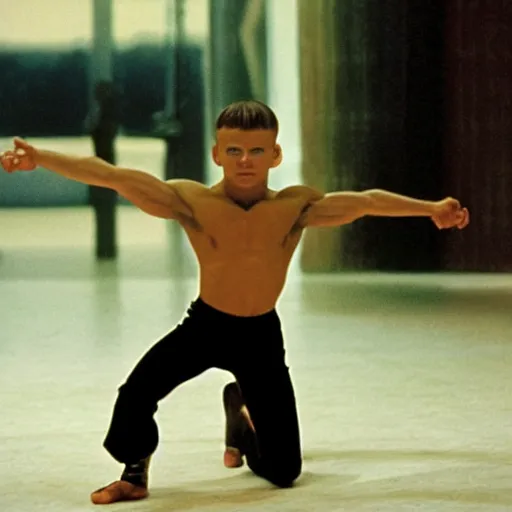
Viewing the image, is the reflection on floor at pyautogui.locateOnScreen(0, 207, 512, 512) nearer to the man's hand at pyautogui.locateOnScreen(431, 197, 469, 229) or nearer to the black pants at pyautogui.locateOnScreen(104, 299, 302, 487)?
the black pants at pyautogui.locateOnScreen(104, 299, 302, 487)

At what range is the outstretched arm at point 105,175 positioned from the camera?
4.01 feet

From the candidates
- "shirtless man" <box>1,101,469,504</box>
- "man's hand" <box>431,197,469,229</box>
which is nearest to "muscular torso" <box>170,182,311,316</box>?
"shirtless man" <box>1,101,469,504</box>

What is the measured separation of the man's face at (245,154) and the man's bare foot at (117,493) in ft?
1.24

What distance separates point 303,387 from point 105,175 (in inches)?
31.7

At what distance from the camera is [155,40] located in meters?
3.76

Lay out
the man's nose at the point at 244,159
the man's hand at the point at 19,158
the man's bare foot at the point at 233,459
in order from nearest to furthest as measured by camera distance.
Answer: the man's hand at the point at 19,158 < the man's nose at the point at 244,159 < the man's bare foot at the point at 233,459

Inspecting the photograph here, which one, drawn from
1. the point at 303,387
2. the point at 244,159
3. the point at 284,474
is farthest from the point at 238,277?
the point at 303,387

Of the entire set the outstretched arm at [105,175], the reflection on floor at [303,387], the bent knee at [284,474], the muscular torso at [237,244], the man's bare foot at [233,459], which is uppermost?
the outstretched arm at [105,175]

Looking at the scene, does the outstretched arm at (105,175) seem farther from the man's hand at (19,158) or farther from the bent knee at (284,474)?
the bent knee at (284,474)

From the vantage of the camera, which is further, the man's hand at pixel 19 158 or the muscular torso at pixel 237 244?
the muscular torso at pixel 237 244

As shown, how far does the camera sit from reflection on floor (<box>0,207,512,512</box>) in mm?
1328

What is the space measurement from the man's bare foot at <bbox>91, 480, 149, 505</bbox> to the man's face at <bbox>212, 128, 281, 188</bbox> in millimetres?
379

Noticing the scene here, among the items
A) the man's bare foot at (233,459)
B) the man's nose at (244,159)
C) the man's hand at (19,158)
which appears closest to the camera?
the man's hand at (19,158)

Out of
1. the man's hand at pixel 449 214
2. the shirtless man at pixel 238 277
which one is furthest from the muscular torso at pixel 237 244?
the man's hand at pixel 449 214
